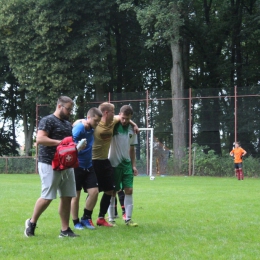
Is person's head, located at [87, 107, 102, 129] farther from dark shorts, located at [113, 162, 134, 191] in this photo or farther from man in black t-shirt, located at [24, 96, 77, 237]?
dark shorts, located at [113, 162, 134, 191]

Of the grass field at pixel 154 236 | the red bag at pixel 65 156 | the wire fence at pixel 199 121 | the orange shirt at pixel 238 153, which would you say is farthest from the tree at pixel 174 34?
the red bag at pixel 65 156

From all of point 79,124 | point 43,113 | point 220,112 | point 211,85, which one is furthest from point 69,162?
point 211,85

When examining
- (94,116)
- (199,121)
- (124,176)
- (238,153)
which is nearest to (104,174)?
(124,176)

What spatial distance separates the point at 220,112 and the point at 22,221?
20592mm

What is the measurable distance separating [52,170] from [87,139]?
112 centimetres

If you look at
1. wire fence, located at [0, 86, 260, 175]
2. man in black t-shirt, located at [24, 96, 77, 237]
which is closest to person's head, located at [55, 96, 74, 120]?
man in black t-shirt, located at [24, 96, 77, 237]

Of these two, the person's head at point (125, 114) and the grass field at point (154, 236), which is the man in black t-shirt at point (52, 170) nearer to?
the grass field at point (154, 236)

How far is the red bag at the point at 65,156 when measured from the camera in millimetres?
7520

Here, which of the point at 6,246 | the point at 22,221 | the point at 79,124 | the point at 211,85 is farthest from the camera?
the point at 211,85

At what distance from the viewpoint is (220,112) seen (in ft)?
96.3

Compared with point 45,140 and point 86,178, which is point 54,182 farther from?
Result: point 86,178

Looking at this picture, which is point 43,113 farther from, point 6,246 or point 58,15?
point 6,246

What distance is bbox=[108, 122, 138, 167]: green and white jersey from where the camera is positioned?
9.28 m

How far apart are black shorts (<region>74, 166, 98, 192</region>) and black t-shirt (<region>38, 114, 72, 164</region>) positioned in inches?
43.6
